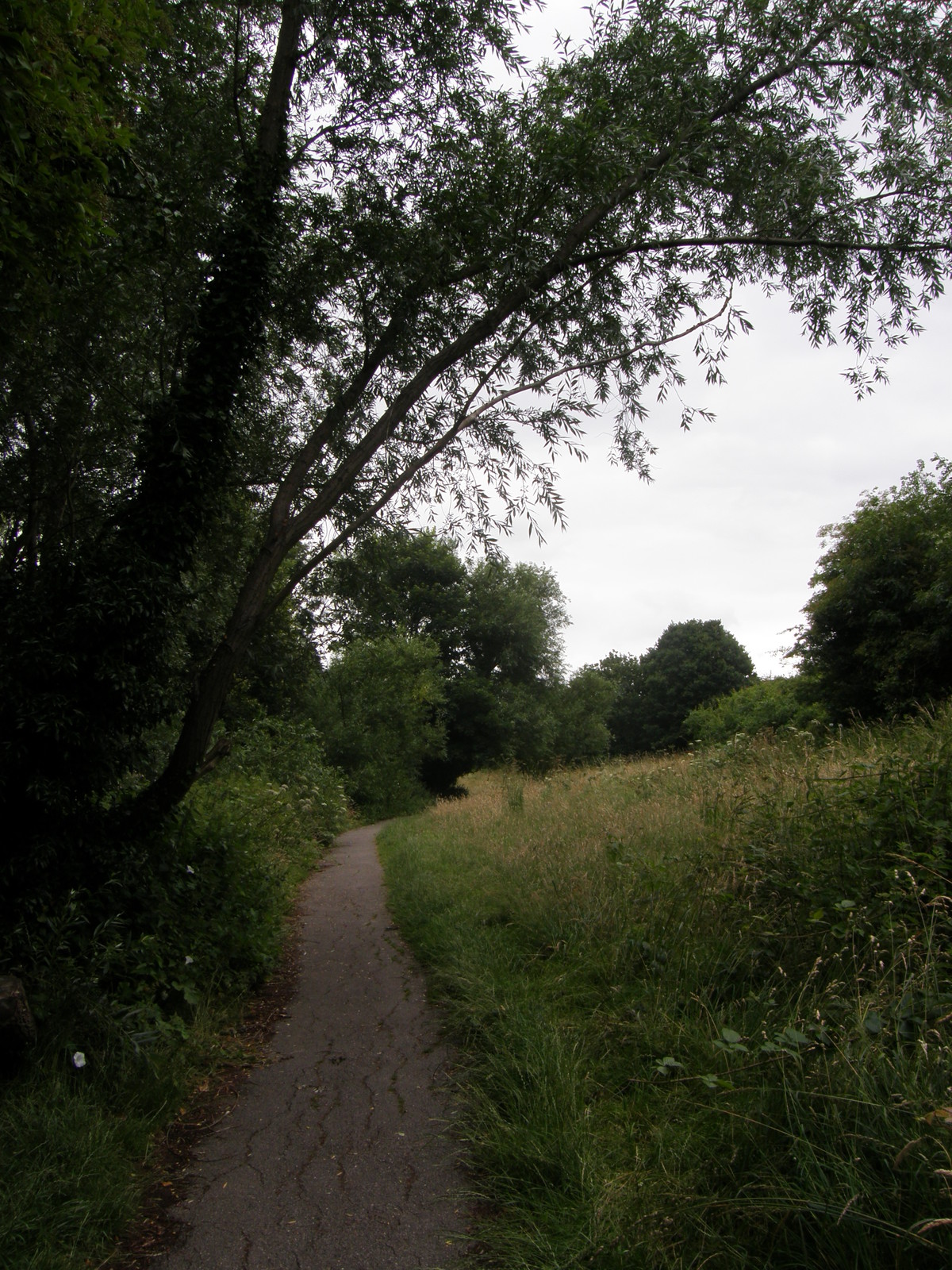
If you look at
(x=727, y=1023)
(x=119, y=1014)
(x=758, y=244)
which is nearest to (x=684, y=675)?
(x=758, y=244)

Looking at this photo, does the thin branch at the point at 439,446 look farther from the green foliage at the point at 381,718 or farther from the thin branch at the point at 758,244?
the green foliage at the point at 381,718

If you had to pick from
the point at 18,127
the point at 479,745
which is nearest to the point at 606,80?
the point at 18,127

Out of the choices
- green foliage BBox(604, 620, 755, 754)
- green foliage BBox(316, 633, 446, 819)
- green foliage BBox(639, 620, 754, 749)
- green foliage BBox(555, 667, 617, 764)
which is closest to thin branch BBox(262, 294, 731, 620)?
green foliage BBox(316, 633, 446, 819)

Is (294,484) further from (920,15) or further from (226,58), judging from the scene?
(920,15)

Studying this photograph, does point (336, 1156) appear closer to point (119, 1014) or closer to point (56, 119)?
point (119, 1014)

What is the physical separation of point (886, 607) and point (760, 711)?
843 centimetres

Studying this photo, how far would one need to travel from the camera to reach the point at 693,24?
242 inches

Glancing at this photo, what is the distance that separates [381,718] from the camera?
25.5 m

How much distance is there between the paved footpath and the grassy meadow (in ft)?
0.73

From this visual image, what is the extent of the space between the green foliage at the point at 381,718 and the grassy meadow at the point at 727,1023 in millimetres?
17205

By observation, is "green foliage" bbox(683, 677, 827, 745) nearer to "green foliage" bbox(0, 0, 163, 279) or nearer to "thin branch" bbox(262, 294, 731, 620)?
"thin branch" bbox(262, 294, 731, 620)

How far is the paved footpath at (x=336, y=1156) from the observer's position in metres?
2.47

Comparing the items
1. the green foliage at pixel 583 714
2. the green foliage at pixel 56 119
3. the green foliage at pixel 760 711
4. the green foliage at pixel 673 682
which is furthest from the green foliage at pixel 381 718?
the green foliage at pixel 56 119

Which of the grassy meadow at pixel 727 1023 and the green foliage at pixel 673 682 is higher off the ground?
the green foliage at pixel 673 682
